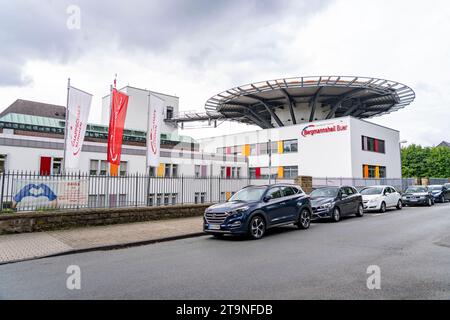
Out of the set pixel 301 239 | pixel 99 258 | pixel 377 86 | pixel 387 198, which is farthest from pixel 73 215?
pixel 377 86

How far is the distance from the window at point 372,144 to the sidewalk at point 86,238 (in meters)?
30.7

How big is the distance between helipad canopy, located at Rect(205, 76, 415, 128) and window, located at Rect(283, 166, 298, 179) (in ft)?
27.0

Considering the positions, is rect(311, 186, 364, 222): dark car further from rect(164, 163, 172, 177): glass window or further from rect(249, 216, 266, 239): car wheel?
rect(164, 163, 172, 177): glass window

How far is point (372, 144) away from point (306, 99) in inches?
428

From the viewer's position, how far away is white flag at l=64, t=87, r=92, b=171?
12812 millimetres

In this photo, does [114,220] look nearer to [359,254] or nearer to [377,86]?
[359,254]

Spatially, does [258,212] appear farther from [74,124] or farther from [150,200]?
[74,124]

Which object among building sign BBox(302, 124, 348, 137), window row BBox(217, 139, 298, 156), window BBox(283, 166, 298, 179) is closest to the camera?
building sign BBox(302, 124, 348, 137)

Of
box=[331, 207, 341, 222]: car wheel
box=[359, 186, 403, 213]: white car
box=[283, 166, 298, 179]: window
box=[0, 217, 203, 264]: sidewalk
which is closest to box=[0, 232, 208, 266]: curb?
box=[0, 217, 203, 264]: sidewalk

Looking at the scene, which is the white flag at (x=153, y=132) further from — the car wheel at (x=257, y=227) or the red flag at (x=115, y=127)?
the car wheel at (x=257, y=227)

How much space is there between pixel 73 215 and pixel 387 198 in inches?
648

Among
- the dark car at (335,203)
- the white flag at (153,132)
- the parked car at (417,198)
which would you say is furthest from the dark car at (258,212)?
the parked car at (417,198)

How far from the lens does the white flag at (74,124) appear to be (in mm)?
12812

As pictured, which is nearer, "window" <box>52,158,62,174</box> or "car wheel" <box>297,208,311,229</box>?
"car wheel" <box>297,208,311,229</box>
